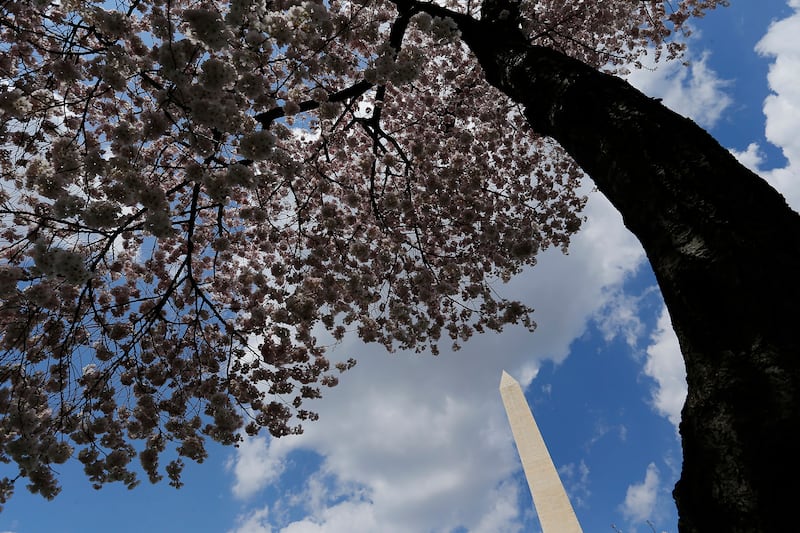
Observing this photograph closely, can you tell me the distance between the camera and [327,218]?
7.25 meters

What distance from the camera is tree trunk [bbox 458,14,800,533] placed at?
4.09ft

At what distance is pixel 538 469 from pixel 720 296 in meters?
11.7

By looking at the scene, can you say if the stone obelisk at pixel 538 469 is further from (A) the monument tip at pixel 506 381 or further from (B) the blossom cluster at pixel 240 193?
(B) the blossom cluster at pixel 240 193

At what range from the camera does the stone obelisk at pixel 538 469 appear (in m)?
11.0

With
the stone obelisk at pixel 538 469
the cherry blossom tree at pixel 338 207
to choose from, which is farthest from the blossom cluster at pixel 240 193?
the stone obelisk at pixel 538 469

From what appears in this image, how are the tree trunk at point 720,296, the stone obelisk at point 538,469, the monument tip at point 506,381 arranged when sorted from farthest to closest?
the monument tip at point 506,381
the stone obelisk at point 538,469
the tree trunk at point 720,296

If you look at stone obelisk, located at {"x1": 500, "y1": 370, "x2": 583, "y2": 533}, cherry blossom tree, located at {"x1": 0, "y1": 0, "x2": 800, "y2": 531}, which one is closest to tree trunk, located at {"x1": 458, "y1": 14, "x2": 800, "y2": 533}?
cherry blossom tree, located at {"x1": 0, "y1": 0, "x2": 800, "y2": 531}

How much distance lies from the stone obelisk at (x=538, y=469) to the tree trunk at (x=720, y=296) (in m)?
11.3

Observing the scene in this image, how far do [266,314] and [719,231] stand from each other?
20.9ft

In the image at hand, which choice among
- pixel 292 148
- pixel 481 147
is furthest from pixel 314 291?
pixel 481 147

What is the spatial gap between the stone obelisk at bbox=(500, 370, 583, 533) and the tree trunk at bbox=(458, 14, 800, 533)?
1131 cm

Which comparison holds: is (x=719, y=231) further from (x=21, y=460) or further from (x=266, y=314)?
(x=21, y=460)

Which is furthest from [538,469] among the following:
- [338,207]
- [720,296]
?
[720,296]

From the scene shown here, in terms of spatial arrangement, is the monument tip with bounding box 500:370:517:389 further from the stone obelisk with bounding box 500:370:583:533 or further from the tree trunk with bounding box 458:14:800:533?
the tree trunk with bounding box 458:14:800:533
